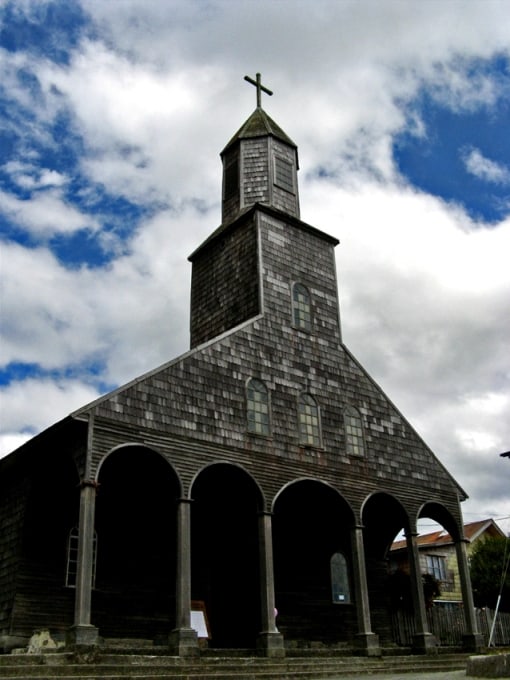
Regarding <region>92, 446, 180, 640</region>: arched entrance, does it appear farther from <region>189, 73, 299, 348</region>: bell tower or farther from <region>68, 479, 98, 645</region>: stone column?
<region>189, 73, 299, 348</region>: bell tower

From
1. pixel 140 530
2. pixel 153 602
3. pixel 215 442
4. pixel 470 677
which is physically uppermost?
pixel 215 442

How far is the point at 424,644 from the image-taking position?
1972 cm

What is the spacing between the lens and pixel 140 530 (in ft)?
63.4

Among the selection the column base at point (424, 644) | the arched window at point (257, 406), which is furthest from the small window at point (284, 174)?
the column base at point (424, 644)

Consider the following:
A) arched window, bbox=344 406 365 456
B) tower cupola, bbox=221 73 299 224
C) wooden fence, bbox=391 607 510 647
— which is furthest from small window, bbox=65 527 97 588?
tower cupola, bbox=221 73 299 224

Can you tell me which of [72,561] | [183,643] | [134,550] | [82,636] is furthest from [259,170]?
[82,636]

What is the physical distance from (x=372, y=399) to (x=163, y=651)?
1037cm

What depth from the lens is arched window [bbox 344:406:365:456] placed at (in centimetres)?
2130

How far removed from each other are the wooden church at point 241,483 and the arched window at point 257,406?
41mm

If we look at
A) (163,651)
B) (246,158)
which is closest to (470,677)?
(163,651)

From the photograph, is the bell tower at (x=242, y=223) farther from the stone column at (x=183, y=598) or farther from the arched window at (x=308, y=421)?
the stone column at (x=183, y=598)

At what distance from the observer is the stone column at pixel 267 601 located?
16.4 meters

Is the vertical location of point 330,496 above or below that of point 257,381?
below

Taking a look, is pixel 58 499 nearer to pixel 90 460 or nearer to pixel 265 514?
pixel 90 460
